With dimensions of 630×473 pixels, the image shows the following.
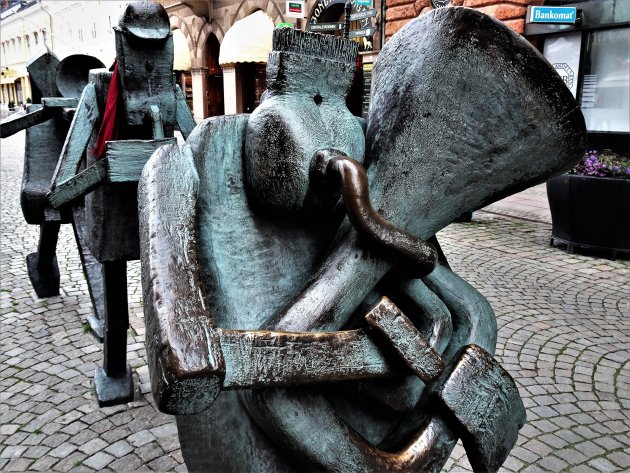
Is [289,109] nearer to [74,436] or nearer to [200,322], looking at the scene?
[200,322]

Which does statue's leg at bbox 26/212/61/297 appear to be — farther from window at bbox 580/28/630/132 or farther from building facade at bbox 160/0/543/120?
window at bbox 580/28/630/132

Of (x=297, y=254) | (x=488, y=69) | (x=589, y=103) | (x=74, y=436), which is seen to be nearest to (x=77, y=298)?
(x=74, y=436)

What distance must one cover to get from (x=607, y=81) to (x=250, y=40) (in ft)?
28.3

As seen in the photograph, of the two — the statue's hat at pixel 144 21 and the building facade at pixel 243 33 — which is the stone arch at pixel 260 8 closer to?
the building facade at pixel 243 33

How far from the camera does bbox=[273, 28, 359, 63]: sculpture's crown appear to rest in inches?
46.2

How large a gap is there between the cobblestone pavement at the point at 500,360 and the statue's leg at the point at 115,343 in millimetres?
85

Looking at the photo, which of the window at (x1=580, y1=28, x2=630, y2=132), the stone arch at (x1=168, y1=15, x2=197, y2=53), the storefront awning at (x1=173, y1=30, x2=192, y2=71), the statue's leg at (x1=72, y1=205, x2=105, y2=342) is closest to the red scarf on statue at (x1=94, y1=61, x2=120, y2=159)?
the statue's leg at (x1=72, y1=205, x2=105, y2=342)

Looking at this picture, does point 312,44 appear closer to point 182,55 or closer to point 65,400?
point 65,400

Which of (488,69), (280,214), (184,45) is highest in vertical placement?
(184,45)

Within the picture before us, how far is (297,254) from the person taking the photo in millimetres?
1295

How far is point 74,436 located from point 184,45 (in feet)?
57.5

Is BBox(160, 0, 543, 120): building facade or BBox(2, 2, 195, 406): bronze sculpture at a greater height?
BBox(160, 0, 543, 120): building facade

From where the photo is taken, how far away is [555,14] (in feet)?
30.1

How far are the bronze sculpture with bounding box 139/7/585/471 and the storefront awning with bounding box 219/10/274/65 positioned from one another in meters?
13.6
